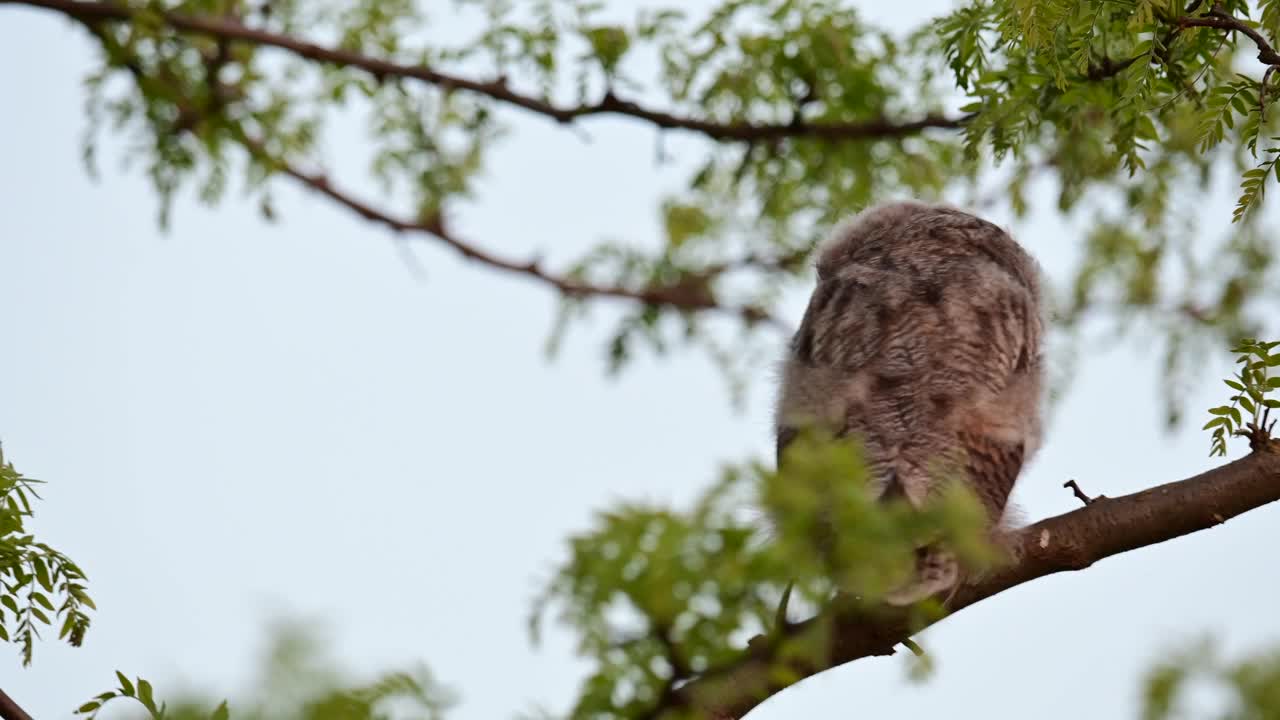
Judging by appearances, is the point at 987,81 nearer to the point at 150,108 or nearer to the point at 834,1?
the point at 834,1

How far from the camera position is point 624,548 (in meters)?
1.70

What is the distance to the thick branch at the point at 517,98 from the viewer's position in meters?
5.09

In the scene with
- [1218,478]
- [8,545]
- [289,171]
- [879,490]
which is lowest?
[8,545]

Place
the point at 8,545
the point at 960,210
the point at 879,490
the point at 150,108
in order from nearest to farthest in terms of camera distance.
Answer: the point at 8,545 < the point at 879,490 < the point at 960,210 < the point at 150,108

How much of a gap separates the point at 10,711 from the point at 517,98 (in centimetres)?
322

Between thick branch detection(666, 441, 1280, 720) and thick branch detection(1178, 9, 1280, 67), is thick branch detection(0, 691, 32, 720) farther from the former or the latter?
thick branch detection(1178, 9, 1280, 67)

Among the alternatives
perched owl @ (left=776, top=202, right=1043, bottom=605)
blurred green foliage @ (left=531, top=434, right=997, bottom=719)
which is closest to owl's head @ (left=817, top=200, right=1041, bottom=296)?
perched owl @ (left=776, top=202, right=1043, bottom=605)

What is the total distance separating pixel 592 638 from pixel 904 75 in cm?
410

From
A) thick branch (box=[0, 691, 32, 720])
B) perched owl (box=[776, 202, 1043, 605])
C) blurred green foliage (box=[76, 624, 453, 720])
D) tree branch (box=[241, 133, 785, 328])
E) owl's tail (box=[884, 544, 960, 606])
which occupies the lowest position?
blurred green foliage (box=[76, 624, 453, 720])

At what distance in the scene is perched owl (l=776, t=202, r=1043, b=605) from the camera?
10.2 feet

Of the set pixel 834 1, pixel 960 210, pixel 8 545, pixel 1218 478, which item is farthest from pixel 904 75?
pixel 8 545

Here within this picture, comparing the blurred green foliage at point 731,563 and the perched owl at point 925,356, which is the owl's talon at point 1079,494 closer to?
the perched owl at point 925,356

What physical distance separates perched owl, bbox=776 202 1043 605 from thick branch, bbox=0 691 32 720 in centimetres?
154

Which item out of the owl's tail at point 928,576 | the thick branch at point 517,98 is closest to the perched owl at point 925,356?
the owl's tail at point 928,576
